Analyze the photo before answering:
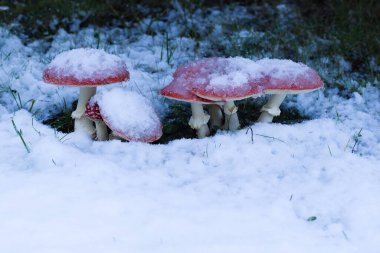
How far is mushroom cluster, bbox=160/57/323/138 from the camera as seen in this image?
307 centimetres

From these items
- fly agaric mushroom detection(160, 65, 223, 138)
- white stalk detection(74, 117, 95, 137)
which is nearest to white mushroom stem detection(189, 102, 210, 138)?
fly agaric mushroom detection(160, 65, 223, 138)

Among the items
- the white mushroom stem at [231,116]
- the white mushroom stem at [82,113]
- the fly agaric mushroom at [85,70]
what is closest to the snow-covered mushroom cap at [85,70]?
the fly agaric mushroom at [85,70]

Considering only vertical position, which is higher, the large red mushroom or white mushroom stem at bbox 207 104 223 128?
the large red mushroom

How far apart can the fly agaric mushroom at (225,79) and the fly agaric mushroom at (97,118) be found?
25.1 inches

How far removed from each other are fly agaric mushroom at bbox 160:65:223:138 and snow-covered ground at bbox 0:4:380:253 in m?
0.19

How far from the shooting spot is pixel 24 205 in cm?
252

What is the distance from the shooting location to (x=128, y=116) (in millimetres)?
3188

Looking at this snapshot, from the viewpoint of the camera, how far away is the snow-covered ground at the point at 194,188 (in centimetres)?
234

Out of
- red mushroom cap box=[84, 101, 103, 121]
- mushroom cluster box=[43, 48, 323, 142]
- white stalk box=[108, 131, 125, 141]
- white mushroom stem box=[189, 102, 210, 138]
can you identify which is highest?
mushroom cluster box=[43, 48, 323, 142]

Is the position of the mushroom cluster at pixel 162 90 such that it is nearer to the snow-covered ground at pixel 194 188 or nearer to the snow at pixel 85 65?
the snow at pixel 85 65

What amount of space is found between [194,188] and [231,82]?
0.72 metres

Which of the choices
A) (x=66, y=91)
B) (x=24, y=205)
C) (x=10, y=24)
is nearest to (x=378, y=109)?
(x=66, y=91)

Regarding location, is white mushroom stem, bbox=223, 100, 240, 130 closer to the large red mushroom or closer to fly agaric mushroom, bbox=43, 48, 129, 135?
the large red mushroom

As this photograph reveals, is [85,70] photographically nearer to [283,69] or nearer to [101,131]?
[101,131]
